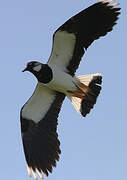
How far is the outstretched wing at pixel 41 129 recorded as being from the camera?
40.1 feet

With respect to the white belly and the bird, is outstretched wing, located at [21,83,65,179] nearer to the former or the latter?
the bird

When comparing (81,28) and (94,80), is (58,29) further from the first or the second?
(94,80)

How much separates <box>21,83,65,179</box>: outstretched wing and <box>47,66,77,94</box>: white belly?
0.42 metres

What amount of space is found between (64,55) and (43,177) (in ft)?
7.45

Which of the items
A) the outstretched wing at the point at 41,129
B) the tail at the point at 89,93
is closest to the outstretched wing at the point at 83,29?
the tail at the point at 89,93

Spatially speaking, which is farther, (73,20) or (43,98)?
(43,98)

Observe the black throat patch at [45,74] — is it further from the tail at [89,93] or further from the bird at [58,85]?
the tail at [89,93]

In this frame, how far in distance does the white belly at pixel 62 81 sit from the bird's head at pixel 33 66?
1.00ft

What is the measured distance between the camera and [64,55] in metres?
12.2

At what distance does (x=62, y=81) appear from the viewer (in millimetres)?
11938

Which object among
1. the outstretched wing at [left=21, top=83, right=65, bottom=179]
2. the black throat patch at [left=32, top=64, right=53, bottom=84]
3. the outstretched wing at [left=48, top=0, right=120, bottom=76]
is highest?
the outstretched wing at [left=48, top=0, right=120, bottom=76]

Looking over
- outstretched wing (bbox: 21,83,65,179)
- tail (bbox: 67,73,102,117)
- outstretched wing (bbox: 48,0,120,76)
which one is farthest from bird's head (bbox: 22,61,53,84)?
tail (bbox: 67,73,102,117)

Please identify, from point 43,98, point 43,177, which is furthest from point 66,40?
point 43,177

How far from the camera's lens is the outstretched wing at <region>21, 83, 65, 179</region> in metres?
12.2
